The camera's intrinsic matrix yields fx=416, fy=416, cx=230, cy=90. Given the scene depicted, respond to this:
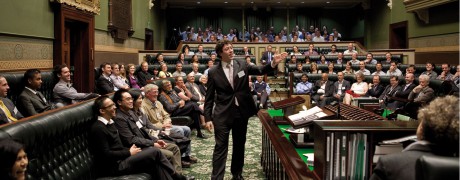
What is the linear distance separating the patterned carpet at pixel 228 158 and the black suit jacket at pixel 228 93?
2.53 ft

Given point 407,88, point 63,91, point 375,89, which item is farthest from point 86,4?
point 407,88

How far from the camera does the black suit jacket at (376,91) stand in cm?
776

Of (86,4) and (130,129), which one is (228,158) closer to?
(130,129)

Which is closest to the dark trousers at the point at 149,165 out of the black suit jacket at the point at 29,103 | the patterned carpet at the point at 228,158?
the patterned carpet at the point at 228,158

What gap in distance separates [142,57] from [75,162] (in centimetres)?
928

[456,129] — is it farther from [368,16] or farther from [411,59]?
[368,16]

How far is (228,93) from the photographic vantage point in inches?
Answer: 132

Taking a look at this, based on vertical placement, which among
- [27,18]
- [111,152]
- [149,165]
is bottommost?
[149,165]

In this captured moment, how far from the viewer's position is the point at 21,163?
1.54 meters

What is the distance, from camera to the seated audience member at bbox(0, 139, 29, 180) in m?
1.50

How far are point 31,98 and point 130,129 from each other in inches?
51.5

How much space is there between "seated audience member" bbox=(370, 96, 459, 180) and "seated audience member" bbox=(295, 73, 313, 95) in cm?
735

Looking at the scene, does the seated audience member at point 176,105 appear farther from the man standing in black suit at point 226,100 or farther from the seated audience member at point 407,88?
the seated audience member at point 407,88

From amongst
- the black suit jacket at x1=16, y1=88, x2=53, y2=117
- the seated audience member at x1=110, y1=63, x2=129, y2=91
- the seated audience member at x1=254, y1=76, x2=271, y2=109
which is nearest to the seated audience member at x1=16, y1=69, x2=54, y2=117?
the black suit jacket at x1=16, y1=88, x2=53, y2=117
